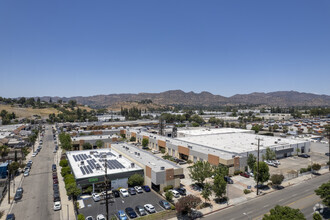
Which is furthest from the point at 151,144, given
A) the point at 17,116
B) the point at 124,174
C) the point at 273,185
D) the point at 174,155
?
the point at 17,116

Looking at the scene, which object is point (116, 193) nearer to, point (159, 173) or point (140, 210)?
point (159, 173)

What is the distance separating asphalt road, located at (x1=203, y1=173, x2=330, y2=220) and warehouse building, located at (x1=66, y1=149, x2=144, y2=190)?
669 inches

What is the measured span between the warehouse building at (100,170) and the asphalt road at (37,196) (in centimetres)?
510

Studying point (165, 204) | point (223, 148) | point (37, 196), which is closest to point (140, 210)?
point (165, 204)

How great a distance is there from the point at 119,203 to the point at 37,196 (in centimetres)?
1429

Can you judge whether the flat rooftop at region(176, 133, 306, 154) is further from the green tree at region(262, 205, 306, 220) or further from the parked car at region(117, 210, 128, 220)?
the parked car at region(117, 210, 128, 220)

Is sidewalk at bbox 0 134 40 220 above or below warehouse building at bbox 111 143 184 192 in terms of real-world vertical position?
below

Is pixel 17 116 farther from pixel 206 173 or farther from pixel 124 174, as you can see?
pixel 206 173

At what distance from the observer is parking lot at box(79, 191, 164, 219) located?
2975cm

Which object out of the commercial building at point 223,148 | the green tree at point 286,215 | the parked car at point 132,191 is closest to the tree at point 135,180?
the parked car at point 132,191

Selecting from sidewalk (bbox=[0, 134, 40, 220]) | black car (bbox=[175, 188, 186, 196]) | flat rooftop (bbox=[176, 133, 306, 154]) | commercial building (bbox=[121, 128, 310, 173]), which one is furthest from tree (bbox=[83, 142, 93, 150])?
black car (bbox=[175, 188, 186, 196])

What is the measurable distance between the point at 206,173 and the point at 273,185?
44.7ft

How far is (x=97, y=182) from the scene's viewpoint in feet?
120

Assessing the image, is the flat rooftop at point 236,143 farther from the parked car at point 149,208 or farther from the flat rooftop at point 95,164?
the parked car at point 149,208
